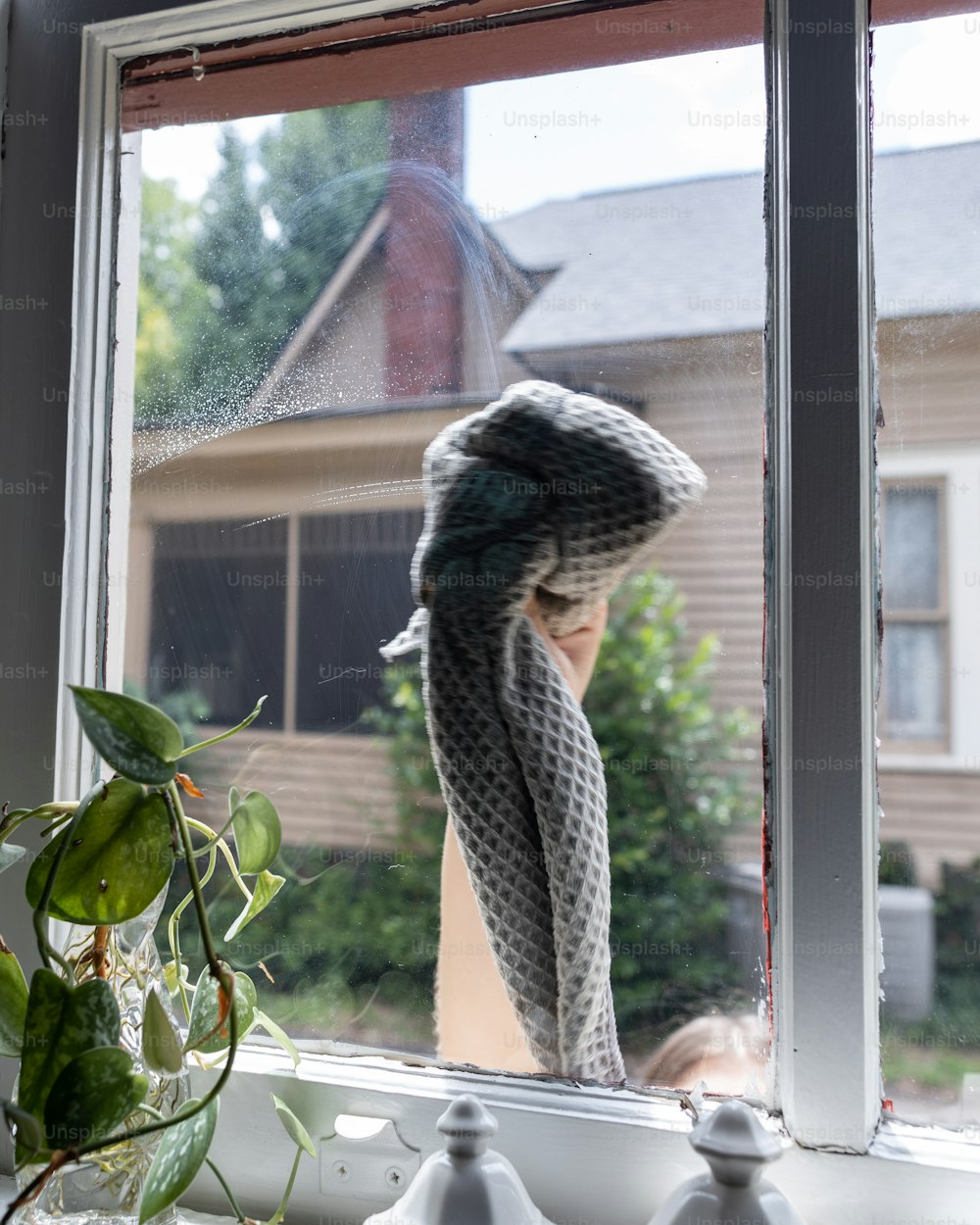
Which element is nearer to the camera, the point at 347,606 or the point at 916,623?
the point at 916,623

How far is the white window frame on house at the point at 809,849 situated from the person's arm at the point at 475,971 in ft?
0.06

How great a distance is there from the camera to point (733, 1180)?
57cm

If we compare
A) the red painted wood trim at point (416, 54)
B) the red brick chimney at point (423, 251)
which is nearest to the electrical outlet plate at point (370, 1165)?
the red brick chimney at point (423, 251)

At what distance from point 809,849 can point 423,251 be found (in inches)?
21.7

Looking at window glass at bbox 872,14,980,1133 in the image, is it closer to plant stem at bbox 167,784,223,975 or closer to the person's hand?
the person's hand

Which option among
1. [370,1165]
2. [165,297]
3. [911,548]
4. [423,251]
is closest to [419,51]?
[423,251]

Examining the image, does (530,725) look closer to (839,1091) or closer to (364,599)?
(364,599)

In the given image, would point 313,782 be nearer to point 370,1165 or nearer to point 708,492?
point 370,1165

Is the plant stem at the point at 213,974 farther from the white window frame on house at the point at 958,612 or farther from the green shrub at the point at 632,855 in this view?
the white window frame on house at the point at 958,612

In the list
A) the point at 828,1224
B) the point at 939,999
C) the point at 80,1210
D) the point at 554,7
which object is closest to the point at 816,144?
the point at 554,7

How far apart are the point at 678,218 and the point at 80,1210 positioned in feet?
2.72

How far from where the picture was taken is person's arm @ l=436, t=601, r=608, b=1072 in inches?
30.2

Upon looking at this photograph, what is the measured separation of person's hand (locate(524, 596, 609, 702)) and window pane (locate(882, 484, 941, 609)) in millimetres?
207

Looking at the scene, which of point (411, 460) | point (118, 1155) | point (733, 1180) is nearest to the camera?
point (733, 1180)
